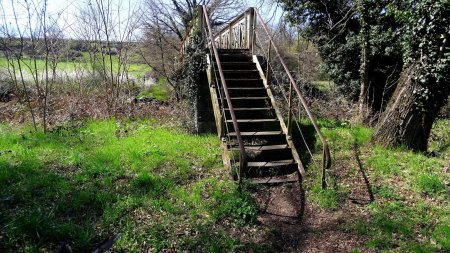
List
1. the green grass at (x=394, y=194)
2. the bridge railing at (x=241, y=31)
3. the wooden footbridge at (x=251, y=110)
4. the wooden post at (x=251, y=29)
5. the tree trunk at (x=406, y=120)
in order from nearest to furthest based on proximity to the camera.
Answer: the green grass at (x=394, y=194) → the wooden footbridge at (x=251, y=110) → the tree trunk at (x=406, y=120) → the wooden post at (x=251, y=29) → the bridge railing at (x=241, y=31)

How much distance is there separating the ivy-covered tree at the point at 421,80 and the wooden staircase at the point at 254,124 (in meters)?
2.18

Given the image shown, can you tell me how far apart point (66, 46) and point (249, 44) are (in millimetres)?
7490

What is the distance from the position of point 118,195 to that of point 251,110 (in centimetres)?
330

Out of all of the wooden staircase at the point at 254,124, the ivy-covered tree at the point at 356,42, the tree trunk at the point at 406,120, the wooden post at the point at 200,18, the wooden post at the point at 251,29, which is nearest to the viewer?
the wooden staircase at the point at 254,124

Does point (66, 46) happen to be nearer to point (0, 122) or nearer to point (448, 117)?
point (0, 122)

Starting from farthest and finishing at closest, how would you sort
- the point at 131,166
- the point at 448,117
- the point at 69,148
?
1. the point at 448,117
2. the point at 69,148
3. the point at 131,166

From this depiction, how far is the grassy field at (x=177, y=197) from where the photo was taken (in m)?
3.86

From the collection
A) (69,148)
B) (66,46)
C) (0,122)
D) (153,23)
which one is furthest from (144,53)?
(69,148)

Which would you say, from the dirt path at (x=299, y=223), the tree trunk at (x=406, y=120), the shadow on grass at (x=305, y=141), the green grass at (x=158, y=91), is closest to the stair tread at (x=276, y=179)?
the dirt path at (x=299, y=223)

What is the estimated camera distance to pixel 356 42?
42.6 ft

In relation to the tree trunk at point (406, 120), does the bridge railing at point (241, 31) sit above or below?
above

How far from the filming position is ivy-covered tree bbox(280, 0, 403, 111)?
1162 cm

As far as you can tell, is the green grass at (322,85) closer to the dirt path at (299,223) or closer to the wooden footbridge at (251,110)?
the wooden footbridge at (251,110)

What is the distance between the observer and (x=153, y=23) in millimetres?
22828
